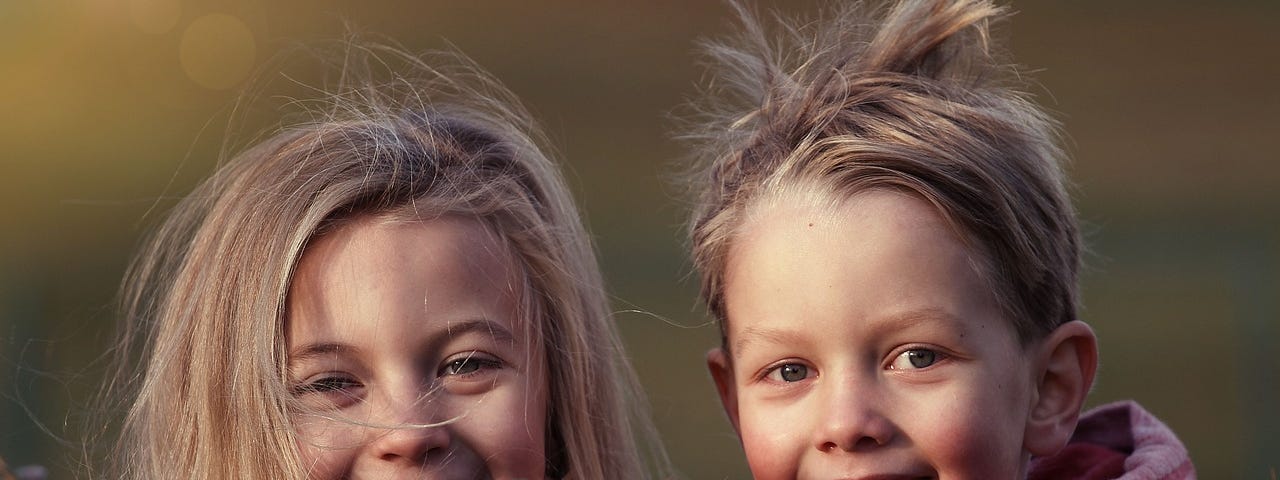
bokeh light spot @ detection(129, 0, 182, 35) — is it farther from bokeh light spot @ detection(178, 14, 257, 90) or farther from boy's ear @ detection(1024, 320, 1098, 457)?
boy's ear @ detection(1024, 320, 1098, 457)

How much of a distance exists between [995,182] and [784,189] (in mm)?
301

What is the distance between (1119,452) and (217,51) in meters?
4.25

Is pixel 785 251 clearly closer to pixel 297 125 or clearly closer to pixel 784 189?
pixel 784 189

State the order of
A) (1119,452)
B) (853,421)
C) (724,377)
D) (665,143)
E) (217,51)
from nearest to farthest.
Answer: (853,421) → (724,377) → (1119,452) → (217,51) → (665,143)

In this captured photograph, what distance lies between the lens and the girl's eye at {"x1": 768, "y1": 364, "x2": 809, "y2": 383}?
6.58 ft

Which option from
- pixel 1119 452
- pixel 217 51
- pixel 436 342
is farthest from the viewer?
pixel 217 51

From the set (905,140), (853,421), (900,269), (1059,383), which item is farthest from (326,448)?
(1059,383)

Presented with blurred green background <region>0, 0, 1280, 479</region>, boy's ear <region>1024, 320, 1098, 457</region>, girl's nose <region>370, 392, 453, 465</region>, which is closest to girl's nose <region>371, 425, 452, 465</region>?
girl's nose <region>370, 392, 453, 465</region>

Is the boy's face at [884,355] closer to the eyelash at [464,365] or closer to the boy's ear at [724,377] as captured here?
the boy's ear at [724,377]

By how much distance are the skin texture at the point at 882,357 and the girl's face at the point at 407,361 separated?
1.17 feet

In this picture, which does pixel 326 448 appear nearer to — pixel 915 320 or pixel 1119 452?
pixel 915 320

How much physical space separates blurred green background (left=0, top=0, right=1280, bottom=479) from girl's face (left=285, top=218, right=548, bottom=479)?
344cm

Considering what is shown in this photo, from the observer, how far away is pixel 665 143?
6238 mm

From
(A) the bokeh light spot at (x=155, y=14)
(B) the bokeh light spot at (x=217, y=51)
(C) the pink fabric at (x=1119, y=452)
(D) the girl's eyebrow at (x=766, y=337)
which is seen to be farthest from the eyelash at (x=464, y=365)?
(A) the bokeh light spot at (x=155, y=14)
